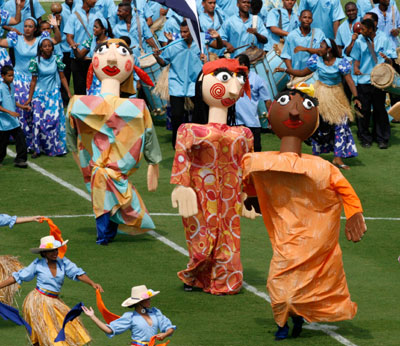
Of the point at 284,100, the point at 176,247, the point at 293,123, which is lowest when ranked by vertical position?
the point at 176,247

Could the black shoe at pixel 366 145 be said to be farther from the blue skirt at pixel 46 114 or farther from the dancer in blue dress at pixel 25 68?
the dancer in blue dress at pixel 25 68

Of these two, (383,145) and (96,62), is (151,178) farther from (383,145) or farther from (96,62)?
(383,145)

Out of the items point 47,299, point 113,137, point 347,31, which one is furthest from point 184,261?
point 347,31

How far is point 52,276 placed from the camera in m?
10.5

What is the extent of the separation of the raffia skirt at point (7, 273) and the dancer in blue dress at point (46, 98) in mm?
8078

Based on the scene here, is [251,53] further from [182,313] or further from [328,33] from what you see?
[182,313]

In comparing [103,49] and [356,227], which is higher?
[103,49]

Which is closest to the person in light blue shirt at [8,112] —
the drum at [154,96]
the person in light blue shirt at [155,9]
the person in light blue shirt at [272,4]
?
the drum at [154,96]

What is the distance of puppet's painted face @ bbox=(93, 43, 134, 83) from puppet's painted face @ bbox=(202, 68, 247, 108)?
198 cm

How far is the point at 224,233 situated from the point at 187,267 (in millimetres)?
691

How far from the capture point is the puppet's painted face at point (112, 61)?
46.4 feet

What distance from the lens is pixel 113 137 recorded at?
14.2 meters

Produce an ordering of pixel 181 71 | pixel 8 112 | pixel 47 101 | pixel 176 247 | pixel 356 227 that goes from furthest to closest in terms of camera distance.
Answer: pixel 181 71 < pixel 47 101 < pixel 8 112 < pixel 176 247 < pixel 356 227

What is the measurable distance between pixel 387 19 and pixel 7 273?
1202 cm
